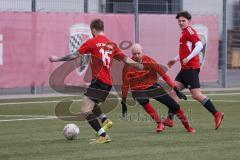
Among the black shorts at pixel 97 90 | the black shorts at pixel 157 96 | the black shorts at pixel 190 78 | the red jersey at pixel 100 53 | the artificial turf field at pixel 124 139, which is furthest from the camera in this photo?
the black shorts at pixel 190 78

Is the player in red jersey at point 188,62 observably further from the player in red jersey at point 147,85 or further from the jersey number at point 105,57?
the jersey number at point 105,57

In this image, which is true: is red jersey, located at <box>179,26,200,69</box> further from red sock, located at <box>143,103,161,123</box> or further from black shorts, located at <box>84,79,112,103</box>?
black shorts, located at <box>84,79,112,103</box>

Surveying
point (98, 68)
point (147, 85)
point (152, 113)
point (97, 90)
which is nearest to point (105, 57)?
point (98, 68)

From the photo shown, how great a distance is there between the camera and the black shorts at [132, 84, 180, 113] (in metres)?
14.6

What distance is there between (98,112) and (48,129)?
201 centimetres

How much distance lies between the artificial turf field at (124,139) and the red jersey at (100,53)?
1026mm

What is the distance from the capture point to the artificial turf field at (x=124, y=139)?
1104 centimetres

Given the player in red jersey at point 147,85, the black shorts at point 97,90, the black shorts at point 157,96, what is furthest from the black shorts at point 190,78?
the black shorts at point 97,90

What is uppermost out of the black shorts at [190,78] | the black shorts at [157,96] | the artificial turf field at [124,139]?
the black shorts at [190,78]

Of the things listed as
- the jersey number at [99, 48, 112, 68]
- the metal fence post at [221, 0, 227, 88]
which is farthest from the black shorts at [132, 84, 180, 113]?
the metal fence post at [221, 0, 227, 88]

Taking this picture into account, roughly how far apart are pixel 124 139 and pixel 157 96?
1.72 meters

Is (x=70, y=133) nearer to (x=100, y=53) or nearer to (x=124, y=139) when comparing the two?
(x=124, y=139)

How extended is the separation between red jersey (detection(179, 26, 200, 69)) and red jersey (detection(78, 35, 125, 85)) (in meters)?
2.36

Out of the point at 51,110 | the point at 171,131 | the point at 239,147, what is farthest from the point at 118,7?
the point at 239,147
